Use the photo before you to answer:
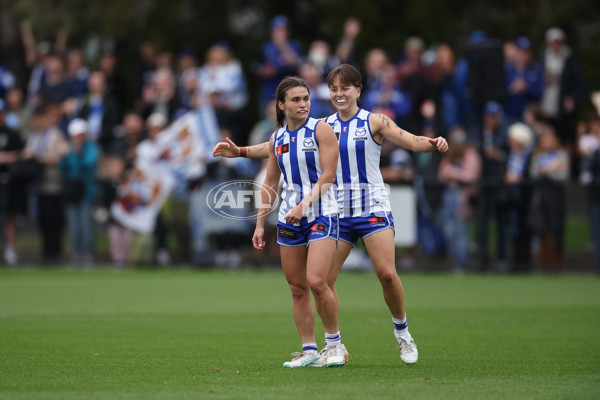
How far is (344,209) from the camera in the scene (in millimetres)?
7629

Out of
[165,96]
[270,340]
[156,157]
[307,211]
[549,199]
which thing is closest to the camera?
[307,211]

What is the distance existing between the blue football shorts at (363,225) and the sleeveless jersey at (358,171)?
47 millimetres

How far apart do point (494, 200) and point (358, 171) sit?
9.57m

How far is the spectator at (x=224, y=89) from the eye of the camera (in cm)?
1805

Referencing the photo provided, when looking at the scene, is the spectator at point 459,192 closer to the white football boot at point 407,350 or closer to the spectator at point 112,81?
the spectator at point 112,81

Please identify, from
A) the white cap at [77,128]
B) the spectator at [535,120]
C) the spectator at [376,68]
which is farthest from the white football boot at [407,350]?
the white cap at [77,128]

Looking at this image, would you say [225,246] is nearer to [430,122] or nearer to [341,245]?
[430,122]

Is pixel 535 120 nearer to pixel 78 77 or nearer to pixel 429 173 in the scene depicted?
pixel 429 173

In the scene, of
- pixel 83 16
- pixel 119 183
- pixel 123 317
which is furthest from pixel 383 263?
pixel 83 16

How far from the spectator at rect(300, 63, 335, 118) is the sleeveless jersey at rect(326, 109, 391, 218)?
8.81m

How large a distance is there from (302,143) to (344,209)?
642 millimetres

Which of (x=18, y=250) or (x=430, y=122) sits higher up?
(x=430, y=122)

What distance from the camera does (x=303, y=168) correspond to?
738cm

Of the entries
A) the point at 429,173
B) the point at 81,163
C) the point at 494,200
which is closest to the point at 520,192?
the point at 494,200
